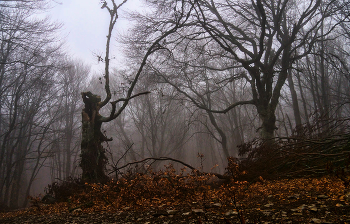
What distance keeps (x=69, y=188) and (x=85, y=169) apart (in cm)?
69

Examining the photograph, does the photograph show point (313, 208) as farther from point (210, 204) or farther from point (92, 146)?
point (92, 146)

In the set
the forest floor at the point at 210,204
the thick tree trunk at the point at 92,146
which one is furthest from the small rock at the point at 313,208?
the thick tree trunk at the point at 92,146

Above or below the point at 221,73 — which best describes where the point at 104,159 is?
below

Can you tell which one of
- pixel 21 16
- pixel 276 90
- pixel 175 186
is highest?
pixel 21 16

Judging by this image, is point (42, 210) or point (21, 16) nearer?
point (42, 210)

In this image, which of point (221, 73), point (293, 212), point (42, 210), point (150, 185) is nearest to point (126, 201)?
point (150, 185)

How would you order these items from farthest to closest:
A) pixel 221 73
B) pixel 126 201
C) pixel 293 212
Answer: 1. pixel 221 73
2. pixel 126 201
3. pixel 293 212

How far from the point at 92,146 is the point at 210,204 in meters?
5.16

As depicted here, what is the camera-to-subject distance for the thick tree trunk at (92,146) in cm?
730

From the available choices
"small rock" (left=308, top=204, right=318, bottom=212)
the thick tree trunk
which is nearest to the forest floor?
"small rock" (left=308, top=204, right=318, bottom=212)

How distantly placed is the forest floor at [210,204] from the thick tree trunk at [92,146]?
1825 mm

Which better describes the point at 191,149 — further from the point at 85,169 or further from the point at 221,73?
the point at 85,169

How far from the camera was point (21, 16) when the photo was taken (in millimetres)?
10359

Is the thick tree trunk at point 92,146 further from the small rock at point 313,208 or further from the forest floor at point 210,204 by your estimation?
the small rock at point 313,208
